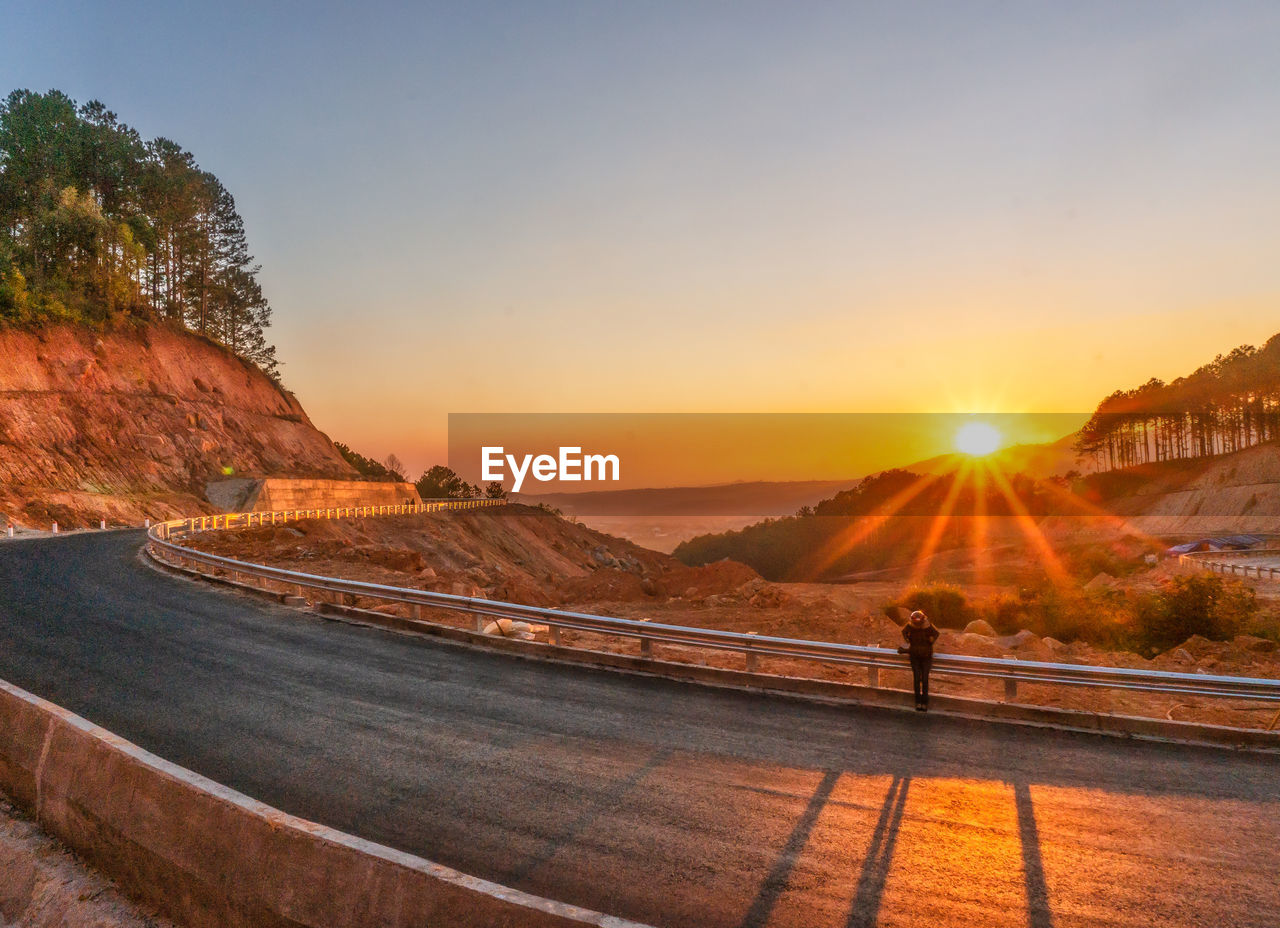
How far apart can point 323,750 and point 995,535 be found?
4191 inches

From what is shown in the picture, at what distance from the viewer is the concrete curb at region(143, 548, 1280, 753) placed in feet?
26.7

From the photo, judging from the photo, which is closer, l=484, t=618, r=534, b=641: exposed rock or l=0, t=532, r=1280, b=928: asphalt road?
l=0, t=532, r=1280, b=928: asphalt road

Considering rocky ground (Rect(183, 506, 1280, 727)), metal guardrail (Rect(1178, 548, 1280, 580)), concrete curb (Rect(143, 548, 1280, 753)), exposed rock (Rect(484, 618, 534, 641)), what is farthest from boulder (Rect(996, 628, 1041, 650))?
metal guardrail (Rect(1178, 548, 1280, 580))

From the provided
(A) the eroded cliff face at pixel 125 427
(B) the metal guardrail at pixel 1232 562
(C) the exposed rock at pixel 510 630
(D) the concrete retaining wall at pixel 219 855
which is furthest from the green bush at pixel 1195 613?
(A) the eroded cliff face at pixel 125 427

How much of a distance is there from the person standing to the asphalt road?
364mm

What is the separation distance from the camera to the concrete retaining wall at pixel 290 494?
51.9 meters

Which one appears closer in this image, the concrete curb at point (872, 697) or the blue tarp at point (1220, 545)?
the concrete curb at point (872, 697)

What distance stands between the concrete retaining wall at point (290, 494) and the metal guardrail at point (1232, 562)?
5819 cm

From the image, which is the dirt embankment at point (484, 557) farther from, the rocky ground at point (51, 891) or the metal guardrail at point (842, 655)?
the rocky ground at point (51, 891)

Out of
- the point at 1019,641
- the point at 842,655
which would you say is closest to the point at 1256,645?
the point at 1019,641

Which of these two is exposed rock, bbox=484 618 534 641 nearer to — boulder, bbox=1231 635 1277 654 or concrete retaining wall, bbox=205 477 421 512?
boulder, bbox=1231 635 1277 654

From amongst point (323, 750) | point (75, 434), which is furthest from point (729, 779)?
point (75, 434)

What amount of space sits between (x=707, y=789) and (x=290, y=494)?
56.3 metres

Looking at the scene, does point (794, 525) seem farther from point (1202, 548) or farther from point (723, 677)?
point (723, 677)
